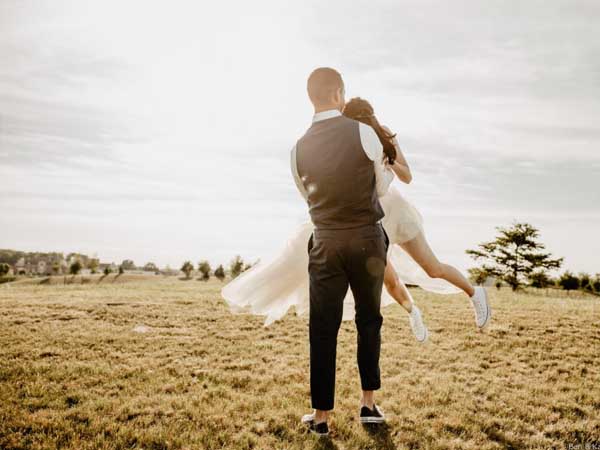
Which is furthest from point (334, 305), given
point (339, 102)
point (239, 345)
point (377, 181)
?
point (239, 345)

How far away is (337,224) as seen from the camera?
383 centimetres

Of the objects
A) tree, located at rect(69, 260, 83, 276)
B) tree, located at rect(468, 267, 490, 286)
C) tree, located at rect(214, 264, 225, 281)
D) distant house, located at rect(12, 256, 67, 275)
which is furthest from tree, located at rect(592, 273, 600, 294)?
distant house, located at rect(12, 256, 67, 275)

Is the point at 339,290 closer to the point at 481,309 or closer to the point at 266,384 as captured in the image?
the point at 266,384

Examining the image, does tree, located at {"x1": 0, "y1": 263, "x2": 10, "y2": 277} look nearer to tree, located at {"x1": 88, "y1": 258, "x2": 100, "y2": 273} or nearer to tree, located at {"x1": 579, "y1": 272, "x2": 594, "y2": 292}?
tree, located at {"x1": 88, "y1": 258, "x2": 100, "y2": 273}

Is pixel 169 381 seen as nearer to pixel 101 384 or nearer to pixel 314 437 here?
pixel 101 384

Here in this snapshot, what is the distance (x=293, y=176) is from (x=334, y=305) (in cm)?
124

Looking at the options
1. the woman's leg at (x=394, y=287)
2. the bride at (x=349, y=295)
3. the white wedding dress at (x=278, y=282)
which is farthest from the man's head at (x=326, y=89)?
the woman's leg at (x=394, y=287)

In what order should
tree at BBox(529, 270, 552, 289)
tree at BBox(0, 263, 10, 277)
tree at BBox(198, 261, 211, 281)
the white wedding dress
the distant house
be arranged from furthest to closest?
the distant house → tree at BBox(0, 263, 10, 277) → tree at BBox(198, 261, 211, 281) → tree at BBox(529, 270, 552, 289) → the white wedding dress

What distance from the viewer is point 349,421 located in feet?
14.6

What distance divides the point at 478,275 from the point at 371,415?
56.4m

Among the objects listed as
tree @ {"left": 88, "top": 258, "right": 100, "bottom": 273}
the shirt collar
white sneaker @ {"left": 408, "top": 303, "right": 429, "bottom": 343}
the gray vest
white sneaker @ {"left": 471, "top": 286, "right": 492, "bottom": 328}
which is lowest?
tree @ {"left": 88, "top": 258, "right": 100, "bottom": 273}

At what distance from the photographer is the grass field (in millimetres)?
4145

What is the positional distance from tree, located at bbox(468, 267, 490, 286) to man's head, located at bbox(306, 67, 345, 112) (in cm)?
5621

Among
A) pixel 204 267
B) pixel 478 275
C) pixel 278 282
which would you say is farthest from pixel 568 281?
pixel 278 282
